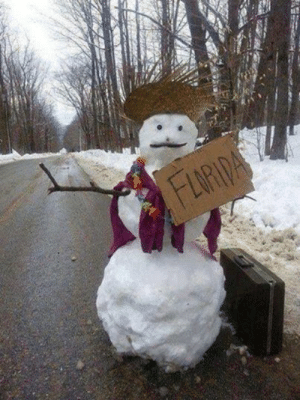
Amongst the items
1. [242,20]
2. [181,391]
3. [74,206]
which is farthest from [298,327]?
[242,20]

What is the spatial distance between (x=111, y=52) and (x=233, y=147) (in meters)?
16.1

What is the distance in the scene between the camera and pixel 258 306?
6.27ft

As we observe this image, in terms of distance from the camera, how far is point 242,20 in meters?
8.00

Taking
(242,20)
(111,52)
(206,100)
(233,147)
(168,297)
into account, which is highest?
(111,52)

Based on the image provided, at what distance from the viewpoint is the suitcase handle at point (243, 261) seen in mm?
2146

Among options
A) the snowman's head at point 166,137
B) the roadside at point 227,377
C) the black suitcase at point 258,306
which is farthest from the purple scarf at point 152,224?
the roadside at point 227,377

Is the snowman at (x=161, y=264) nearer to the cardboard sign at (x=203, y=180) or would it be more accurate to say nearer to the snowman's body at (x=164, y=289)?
the snowman's body at (x=164, y=289)

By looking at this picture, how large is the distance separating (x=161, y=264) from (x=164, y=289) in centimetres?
15

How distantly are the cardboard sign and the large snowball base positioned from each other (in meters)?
0.35

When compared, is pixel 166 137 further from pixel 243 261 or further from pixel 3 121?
pixel 3 121

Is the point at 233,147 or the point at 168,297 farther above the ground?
the point at 233,147

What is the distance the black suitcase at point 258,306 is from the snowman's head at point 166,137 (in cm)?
88

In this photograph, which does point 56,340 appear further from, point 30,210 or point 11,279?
point 30,210

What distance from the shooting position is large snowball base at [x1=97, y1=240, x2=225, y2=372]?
173cm
